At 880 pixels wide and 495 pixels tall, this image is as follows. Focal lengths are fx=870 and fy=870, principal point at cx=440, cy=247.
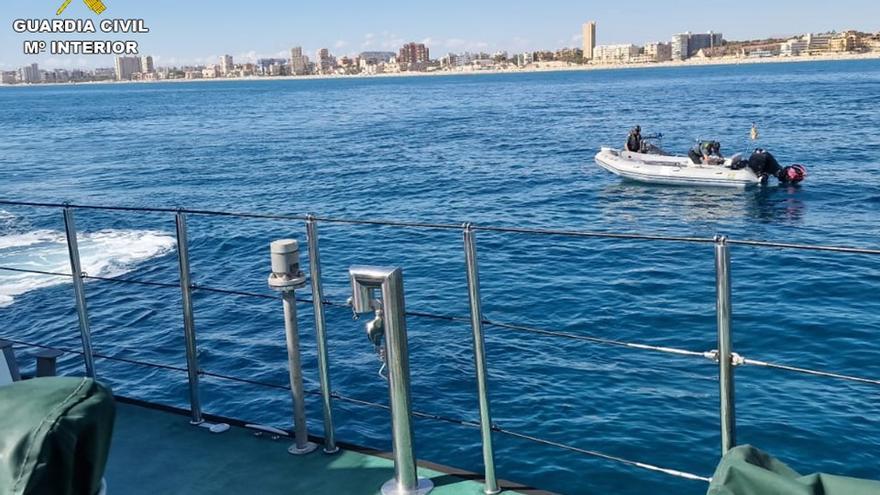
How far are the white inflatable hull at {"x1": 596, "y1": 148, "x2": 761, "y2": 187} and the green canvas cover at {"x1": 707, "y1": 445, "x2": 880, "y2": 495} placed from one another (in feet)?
92.9

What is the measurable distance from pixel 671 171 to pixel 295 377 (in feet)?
89.6

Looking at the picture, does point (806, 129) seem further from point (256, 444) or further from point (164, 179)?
point (256, 444)

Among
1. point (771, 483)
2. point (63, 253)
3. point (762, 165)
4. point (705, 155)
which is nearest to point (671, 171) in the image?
point (705, 155)

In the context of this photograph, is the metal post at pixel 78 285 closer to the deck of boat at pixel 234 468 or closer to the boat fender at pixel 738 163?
the deck of boat at pixel 234 468

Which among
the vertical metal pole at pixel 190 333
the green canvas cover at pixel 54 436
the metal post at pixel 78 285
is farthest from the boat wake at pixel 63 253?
the green canvas cover at pixel 54 436

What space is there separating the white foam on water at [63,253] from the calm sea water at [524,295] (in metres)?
0.09

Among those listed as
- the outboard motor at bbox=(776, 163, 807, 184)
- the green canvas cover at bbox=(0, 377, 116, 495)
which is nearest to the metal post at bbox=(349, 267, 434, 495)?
the green canvas cover at bbox=(0, 377, 116, 495)

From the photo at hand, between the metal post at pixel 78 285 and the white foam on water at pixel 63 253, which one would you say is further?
the white foam on water at pixel 63 253

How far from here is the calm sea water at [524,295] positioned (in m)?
10.5

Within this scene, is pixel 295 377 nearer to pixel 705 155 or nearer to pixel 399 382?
pixel 399 382

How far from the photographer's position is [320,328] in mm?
4480

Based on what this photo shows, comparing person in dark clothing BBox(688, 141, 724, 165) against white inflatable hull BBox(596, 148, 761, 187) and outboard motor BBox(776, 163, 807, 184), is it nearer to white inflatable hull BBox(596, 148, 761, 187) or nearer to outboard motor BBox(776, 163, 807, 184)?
white inflatable hull BBox(596, 148, 761, 187)

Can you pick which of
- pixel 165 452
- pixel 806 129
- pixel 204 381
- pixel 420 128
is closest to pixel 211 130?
pixel 420 128

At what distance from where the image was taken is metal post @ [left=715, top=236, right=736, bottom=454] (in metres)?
3.25
